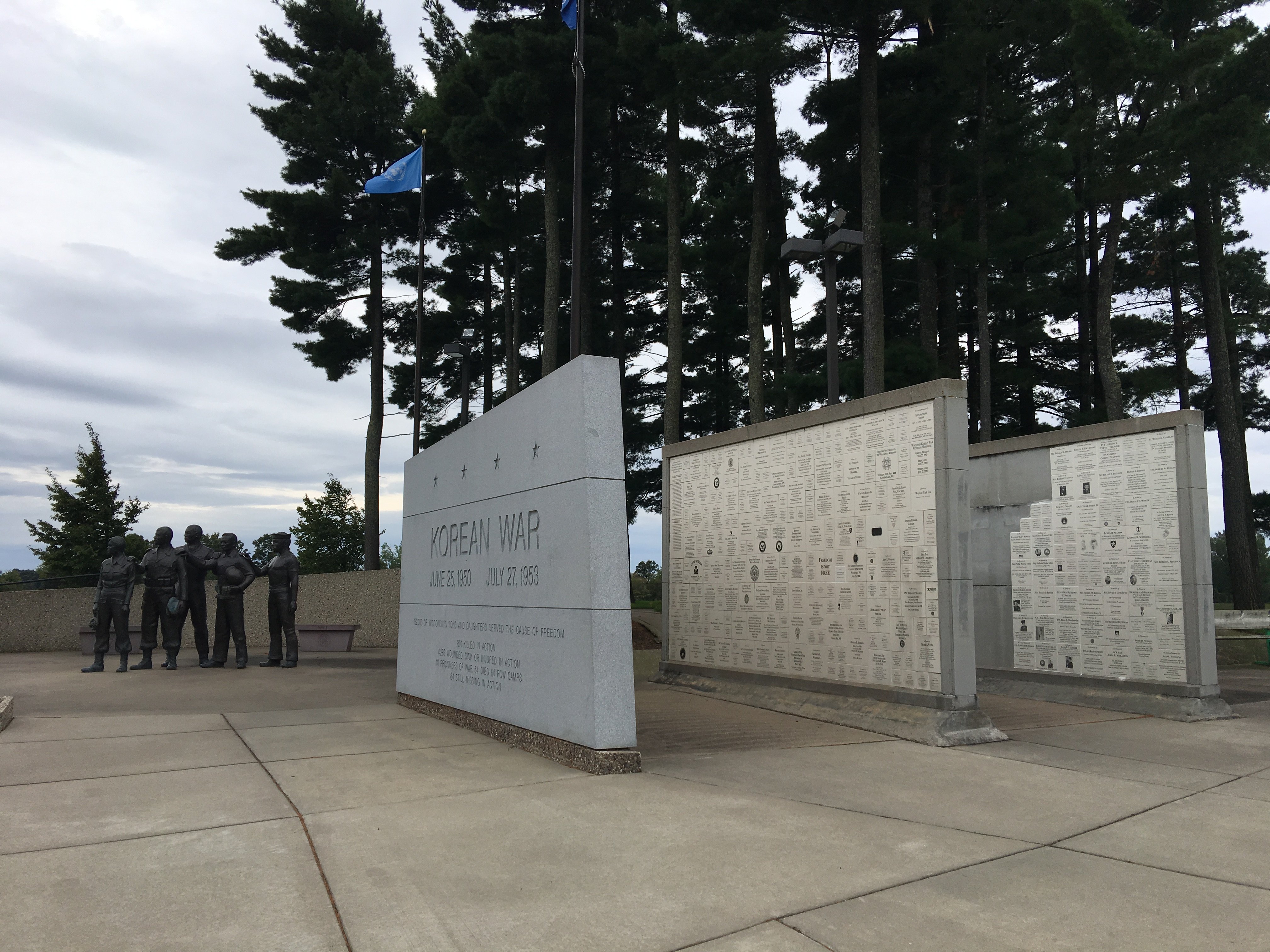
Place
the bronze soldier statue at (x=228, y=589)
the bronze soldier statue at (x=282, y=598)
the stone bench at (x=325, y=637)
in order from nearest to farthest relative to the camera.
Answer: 1. the bronze soldier statue at (x=228, y=589)
2. the bronze soldier statue at (x=282, y=598)
3. the stone bench at (x=325, y=637)

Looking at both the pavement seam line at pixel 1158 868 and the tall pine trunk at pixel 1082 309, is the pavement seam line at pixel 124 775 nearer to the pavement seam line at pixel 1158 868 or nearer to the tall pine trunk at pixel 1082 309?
the pavement seam line at pixel 1158 868

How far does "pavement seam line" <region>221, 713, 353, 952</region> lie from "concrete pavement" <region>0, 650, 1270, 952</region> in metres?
0.02

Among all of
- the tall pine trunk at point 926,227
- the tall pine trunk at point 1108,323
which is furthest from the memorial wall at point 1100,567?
the tall pine trunk at point 926,227

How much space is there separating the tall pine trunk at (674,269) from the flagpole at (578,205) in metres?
10.9

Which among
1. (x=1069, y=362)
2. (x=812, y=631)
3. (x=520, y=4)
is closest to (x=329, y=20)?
(x=520, y=4)

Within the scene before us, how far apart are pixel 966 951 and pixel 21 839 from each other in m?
4.24

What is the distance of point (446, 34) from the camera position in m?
26.5

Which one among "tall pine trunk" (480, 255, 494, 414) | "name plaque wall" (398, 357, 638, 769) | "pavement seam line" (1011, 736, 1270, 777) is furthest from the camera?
"tall pine trunk" (480, 255, 494, 414)

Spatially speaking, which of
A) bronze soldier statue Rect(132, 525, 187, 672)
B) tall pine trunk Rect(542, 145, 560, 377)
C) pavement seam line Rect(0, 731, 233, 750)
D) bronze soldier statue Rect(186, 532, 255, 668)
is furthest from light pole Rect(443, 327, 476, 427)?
pavement seam line Rect(0, 731, 233, 750)

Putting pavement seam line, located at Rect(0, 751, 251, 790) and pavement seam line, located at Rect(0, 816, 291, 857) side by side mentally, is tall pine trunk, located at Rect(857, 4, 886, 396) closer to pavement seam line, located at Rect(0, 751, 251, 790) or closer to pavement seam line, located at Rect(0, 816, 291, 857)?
pavement seam line, located at Rect(0, 751, 251, 790)

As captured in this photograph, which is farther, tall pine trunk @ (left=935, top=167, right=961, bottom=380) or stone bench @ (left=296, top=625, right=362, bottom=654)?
tall pine trunk @ (left=935, top=167, right=961, bottom=380)

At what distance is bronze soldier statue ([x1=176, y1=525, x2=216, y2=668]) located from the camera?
13359 mm

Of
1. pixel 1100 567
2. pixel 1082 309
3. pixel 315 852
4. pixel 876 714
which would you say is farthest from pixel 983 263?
pixel 315 852

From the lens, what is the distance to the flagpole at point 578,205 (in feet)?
25.0
